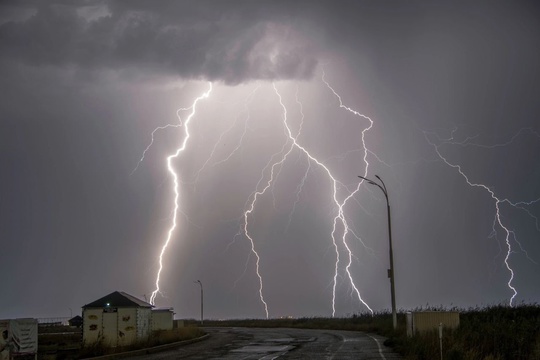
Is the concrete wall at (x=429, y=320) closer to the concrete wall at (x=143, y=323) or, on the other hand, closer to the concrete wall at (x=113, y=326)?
the concrete wall at (x=113, y=326)

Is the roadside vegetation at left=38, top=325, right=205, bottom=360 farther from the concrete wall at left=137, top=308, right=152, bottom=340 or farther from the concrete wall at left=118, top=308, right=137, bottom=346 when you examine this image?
the concrete wall at left=118, top=308, right=137, bottom=346

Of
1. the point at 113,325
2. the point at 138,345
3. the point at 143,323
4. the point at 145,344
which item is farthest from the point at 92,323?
the point at 143,323

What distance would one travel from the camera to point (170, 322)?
4175 cm

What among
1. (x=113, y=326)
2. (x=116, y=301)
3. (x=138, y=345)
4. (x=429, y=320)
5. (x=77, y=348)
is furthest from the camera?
(x=116, y=301)

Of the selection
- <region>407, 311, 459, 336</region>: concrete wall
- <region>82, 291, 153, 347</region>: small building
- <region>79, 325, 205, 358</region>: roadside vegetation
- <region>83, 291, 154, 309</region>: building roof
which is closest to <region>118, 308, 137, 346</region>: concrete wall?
<region>82, 291, 153, 347</region>: small building

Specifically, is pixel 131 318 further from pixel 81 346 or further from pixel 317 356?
pixel 317 356

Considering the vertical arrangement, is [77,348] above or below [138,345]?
above

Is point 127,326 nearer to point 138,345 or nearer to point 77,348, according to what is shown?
point 138,345

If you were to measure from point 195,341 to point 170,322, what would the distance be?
Result: 8.18m

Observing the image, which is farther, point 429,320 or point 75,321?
point 75,321

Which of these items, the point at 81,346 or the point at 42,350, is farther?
the point at 81,346

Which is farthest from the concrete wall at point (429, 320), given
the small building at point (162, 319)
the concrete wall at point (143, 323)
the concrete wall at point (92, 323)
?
the small building at point (162, 319)

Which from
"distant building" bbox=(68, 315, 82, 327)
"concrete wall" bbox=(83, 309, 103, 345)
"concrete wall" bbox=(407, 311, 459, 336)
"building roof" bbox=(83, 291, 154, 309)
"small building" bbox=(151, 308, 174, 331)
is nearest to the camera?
"concrete wall" bbox=(407, 311, 459, 336)

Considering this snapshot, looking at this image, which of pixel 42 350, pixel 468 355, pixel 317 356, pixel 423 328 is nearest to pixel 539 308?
pixel 423 328
